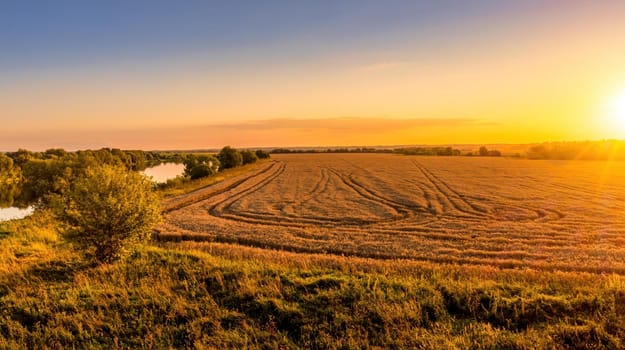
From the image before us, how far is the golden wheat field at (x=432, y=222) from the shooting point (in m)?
17.1

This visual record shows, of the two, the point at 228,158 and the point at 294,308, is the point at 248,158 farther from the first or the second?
the point at 294,308

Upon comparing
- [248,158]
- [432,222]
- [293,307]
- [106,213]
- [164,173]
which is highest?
[248,158]

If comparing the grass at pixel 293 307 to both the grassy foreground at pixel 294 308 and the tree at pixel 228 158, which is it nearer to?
the grassy foreground at pixel 294 308

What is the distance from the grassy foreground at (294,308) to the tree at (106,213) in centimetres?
100

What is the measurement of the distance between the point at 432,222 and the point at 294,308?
17.6 meters

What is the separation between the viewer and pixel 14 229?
20.2m

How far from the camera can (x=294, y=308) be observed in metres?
9.62

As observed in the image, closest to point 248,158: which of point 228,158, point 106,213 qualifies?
point 228,158

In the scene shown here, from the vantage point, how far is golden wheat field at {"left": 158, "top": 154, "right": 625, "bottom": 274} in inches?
672

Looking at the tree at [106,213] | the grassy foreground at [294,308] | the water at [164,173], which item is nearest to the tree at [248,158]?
the water at [164,173]

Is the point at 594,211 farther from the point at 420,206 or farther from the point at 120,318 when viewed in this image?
the point at 120,318

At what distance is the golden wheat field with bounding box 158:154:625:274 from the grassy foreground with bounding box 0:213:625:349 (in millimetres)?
4134

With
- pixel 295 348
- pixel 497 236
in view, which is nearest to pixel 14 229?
pixel 295 348

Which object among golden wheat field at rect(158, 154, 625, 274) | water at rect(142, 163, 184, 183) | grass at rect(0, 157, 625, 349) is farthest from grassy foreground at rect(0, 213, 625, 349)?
water at rect(142, 163, 184, 183)
